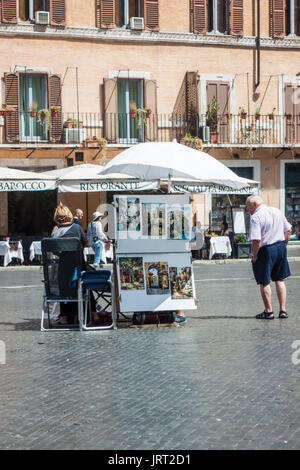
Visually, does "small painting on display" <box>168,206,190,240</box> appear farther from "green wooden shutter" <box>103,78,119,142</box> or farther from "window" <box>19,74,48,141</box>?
"green wooden shutter" <box>103,78,119,142</box>

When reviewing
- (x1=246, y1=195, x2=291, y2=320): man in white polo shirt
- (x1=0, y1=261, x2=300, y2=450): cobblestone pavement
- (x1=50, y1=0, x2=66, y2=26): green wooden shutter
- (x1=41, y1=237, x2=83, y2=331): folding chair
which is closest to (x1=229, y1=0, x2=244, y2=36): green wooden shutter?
(x1=50, y1=0, x2=66, y2=26): green wooden shutter

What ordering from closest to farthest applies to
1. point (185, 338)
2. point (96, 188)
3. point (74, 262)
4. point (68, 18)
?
1. point (185, 338)
2. point (74, 262)
3. point (96, 188)
4. point (68, 18)

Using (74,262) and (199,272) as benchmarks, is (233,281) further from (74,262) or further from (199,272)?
(74,262)

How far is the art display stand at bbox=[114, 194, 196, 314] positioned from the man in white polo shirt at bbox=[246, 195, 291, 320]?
872 mm

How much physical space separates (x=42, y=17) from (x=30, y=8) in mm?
494

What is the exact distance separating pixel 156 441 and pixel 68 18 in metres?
24.0

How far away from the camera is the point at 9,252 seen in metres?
23.2

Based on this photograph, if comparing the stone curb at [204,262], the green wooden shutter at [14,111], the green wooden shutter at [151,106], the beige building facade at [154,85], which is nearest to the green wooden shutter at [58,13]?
the beige building facade at [154,85]

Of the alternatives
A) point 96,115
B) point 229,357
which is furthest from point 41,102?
point 229,357

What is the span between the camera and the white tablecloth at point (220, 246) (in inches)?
963

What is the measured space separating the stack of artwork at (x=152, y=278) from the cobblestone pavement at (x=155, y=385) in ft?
1.62

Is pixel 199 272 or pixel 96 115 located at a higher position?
pixel 96 115

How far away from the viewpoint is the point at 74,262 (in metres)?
10.4

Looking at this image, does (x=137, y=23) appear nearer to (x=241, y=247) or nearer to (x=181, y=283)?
(x=241, y=247)
